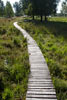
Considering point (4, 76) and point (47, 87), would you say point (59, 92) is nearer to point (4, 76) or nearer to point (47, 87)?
point (47, 87)

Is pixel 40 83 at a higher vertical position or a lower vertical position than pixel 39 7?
lower

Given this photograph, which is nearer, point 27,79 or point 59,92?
point 59,92

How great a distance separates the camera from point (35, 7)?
31.9 m

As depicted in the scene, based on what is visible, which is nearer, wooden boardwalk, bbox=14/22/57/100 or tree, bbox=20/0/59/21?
wooden boardwalk, bbox=14/22/57/100

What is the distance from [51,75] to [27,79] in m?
1.19

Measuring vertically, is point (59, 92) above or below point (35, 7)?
below

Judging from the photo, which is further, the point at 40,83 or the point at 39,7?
the point at 39,7

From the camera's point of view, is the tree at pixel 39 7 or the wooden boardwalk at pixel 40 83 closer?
the wooden boardwalk at pixel 40 83

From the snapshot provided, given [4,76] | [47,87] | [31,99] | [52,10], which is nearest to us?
[31,99]

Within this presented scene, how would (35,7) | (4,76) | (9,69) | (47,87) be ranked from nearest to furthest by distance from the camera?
(47,87) < (4,76) < (9,69) < (35,7)

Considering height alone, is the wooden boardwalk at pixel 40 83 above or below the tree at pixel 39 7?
below

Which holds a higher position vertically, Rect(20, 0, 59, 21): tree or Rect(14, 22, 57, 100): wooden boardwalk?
Rect(20, 0, 59, 21): tree

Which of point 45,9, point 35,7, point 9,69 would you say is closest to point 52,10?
point 45,9

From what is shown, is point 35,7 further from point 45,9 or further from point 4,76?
point 4,76
